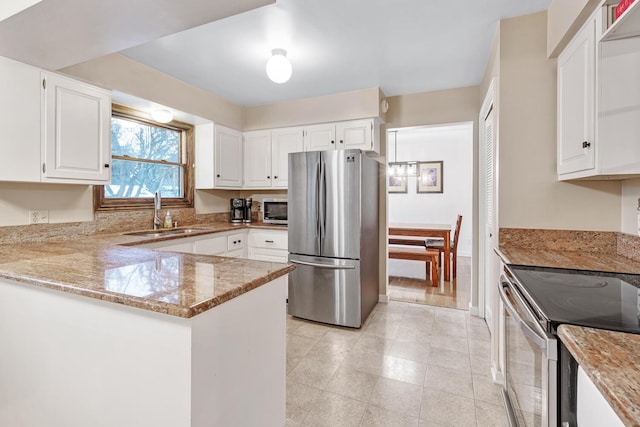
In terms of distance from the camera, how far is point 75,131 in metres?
2.18

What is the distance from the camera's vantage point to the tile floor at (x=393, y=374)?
5.73ft

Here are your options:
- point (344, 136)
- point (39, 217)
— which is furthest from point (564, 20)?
point (39, 217)

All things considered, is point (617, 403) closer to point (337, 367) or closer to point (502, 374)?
point (502, 374)

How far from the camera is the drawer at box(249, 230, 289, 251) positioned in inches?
138

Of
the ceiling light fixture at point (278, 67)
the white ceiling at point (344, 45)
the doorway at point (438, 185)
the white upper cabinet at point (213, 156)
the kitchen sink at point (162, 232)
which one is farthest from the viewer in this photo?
the doorway at point (438, 185)

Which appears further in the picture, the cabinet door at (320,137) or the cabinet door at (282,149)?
the cabinet door at (282,149)

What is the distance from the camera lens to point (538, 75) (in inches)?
77.4

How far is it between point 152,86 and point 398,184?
5217mm

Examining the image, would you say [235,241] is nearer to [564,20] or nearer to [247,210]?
[247,210]

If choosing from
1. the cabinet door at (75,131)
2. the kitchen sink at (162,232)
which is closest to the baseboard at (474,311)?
the kitchen sink at (162,232)

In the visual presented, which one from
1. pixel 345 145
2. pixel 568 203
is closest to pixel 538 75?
pixel 568 203

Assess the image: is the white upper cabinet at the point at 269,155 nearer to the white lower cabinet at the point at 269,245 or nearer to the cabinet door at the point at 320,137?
the cabinet door at the point at 320,137

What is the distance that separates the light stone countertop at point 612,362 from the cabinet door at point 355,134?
9.01ft

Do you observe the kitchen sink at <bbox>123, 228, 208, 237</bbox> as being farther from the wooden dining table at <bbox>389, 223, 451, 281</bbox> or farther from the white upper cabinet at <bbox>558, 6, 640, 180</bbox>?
the white upper cabinet at <bbox>558, 6, 640, 180</bbox>
